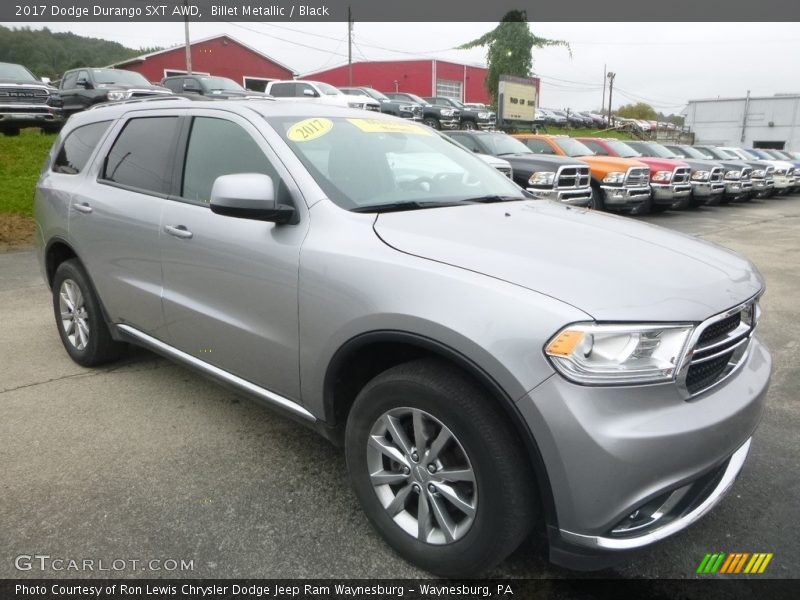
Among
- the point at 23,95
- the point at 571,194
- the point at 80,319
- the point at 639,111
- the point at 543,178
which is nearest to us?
the point at 80,319

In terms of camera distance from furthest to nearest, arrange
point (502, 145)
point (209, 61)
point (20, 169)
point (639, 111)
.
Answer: point (639, 111) → point (209, 61) → point (502, 145) → point (20, 169)

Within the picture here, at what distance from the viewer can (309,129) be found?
9.87 ft

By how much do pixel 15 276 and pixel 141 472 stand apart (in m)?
5.27

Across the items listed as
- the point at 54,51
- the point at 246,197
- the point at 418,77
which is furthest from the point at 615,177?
the point at 54,51

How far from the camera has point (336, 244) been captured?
8.00ft

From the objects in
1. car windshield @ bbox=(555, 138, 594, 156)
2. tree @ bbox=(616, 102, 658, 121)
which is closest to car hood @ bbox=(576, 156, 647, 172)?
car windshield @ bbox=(555, 138, 594, 156)

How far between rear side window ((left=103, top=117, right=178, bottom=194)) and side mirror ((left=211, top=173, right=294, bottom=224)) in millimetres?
986

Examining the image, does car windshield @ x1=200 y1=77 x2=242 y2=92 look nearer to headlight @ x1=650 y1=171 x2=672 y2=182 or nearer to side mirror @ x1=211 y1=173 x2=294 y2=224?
headlight @ x1=650 y1=171 x2=672 y2=182

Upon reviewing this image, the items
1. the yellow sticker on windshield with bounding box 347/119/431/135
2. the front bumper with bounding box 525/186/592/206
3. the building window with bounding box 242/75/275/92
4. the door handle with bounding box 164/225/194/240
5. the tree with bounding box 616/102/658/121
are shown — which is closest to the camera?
the door handle with bounding box 164/225/194/240

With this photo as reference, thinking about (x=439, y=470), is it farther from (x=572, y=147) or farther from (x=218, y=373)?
(x=572, y=147)

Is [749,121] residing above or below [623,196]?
above

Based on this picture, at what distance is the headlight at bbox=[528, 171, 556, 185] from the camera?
10797 mm

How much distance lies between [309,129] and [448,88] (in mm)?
48746

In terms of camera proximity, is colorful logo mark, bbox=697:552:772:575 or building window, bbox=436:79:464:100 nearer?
colorful logo mark, bbox=697:552:772:575
